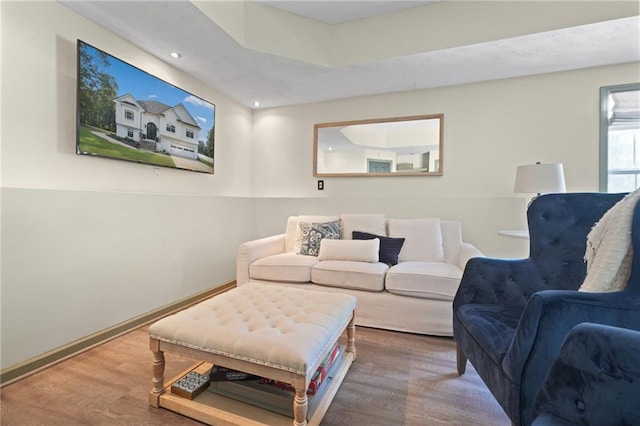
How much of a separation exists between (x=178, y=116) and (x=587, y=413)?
3132mm

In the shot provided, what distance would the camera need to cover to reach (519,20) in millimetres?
2211

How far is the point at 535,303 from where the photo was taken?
0.98 metres

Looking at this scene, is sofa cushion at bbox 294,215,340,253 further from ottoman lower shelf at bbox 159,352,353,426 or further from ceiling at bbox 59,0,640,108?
ottoman lower shelf at bbox 159,352,353,426

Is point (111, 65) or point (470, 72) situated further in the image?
point (470, 72)

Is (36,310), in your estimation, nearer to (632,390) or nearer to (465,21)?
(632,390)

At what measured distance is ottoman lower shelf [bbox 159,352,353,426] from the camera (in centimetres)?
126

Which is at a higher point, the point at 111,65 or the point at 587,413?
the point at 111,65

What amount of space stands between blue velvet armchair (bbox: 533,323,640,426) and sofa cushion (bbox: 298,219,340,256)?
7.36 feet

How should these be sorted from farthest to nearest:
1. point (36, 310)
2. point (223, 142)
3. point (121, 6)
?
1. point (223, 142)
2. point (121, 6)
3. point (36, 310)

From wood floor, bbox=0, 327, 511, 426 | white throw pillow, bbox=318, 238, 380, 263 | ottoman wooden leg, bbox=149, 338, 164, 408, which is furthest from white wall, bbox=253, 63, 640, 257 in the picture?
ottoman wooden leg, bbox=149, 338, 164, 408

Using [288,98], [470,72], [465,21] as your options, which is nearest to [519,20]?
[465,21]

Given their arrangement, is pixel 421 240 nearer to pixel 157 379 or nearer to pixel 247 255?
pixel 247 255

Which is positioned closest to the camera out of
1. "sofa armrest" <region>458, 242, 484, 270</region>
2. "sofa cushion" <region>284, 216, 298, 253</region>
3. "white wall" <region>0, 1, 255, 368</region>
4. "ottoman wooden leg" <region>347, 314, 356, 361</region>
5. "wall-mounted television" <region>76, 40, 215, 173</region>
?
"white wall" <region>0, 1, 255, 368</region>

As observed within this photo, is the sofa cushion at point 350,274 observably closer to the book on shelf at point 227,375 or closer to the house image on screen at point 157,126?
the book on shelf at point 227,375
